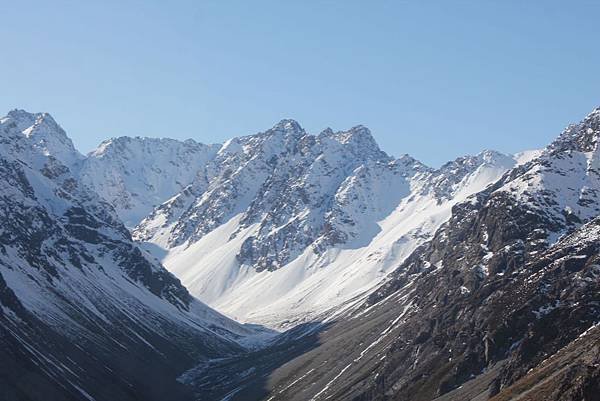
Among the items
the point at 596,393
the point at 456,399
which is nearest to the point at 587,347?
the point at 596,393

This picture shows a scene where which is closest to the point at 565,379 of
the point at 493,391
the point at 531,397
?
the point at 531,397

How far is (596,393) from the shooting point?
127m

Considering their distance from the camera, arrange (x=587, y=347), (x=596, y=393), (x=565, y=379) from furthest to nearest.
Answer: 1. (x=587, y=347)
2. (x=565, y=379)
3. (x=596, y=393)

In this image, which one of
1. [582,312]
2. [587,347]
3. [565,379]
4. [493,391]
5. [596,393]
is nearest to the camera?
[596,393]

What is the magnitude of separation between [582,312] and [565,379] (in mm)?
66167

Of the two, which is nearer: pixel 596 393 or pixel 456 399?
pixel 596 393

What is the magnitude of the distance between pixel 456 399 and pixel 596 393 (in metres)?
70.0

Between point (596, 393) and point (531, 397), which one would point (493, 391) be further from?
point (596, 393)

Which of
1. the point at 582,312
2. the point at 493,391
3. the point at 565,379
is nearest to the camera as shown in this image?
the point at 565,379

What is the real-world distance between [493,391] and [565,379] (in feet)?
160

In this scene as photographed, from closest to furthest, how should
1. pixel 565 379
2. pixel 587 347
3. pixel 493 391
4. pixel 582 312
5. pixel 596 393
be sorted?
pixel 596 393 < pixel 565 379 < pixel 587 347 < pixel 493 391 < pixel 582 312

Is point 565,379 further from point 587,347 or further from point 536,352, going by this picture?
point 536,352

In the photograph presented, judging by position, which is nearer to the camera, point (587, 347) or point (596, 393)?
point (596, 393)

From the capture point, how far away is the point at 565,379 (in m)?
137
